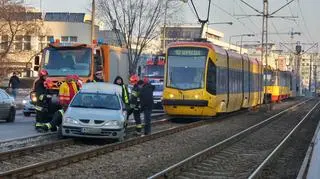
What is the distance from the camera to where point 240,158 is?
16891 mm

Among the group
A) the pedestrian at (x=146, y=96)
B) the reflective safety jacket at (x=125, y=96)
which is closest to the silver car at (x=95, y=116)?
the reflective safety jacket at (x=125, y=96)

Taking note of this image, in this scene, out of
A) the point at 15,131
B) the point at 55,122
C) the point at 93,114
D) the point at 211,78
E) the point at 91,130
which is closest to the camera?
the point at 91,130

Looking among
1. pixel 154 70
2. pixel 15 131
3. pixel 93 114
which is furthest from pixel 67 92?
pixel 154 70

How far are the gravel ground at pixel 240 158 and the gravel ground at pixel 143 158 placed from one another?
75 centimetres

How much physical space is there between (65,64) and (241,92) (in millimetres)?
14173

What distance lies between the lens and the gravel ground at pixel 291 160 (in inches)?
560

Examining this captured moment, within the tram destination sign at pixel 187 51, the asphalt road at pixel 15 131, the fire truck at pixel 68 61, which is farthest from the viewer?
the tram destination sign at pixel 187 51

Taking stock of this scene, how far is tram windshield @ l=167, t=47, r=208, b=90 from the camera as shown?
28.1 meters

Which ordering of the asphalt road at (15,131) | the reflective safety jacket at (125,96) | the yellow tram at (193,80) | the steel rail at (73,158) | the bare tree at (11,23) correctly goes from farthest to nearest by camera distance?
the bare tree at (11,23)
the yellow tram at (193,80)
the reflective safety jacket at (125,96)
the asphalt road at (15,131)
the steel rail at (73,158)

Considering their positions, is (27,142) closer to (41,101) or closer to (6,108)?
(41,101)

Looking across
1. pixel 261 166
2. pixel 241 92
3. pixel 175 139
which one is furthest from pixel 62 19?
pixel 261 166

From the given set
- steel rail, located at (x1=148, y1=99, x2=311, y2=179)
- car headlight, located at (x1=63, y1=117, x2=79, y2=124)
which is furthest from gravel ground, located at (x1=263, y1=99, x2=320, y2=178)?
car headlight, located at (x1=63, y1=117, x2=79, y2=124)

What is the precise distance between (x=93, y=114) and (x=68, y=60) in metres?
6.94

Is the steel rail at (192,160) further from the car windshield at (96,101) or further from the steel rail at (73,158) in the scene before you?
the car windshield at (96,101)
